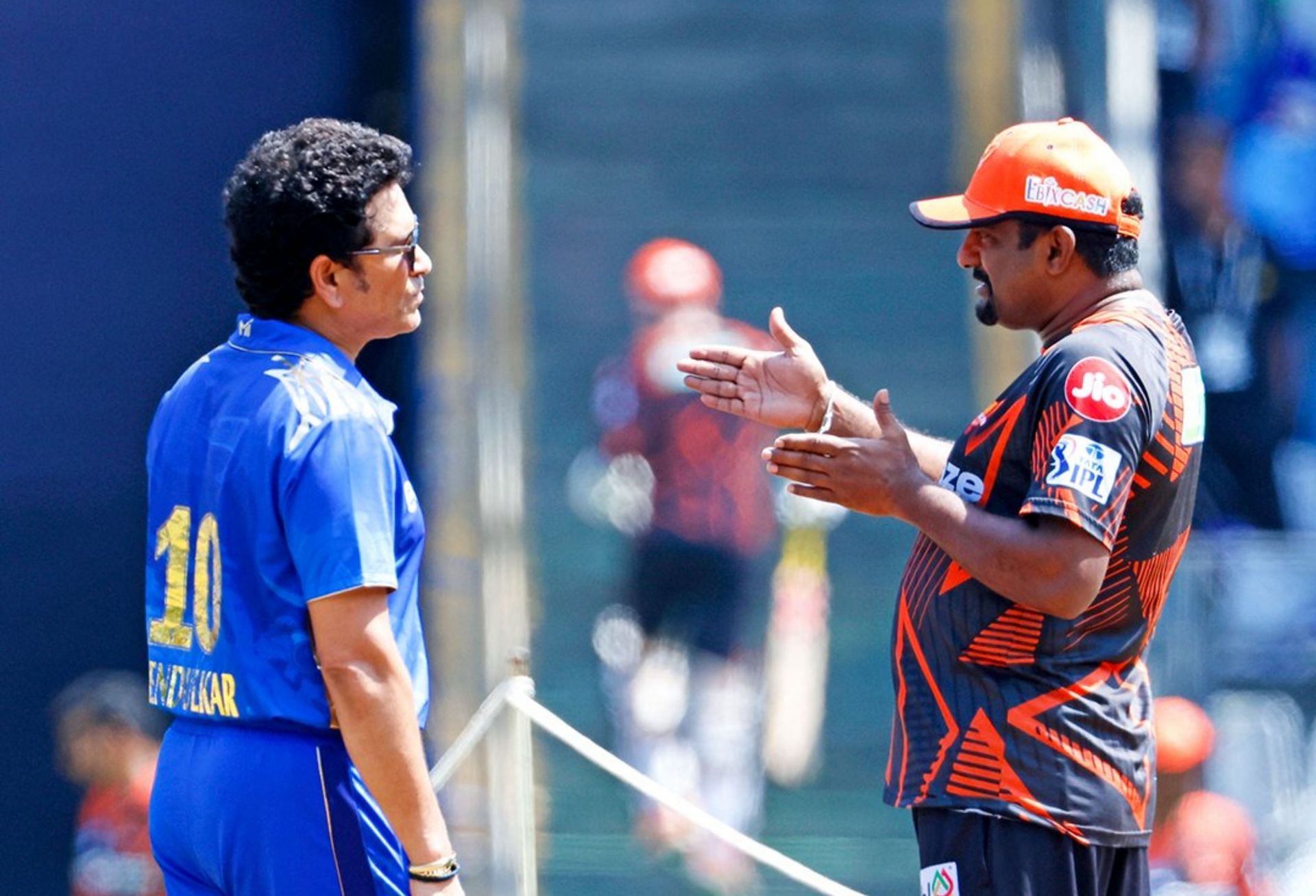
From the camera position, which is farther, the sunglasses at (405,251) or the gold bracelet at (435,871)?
the sunglasses at (405,251)

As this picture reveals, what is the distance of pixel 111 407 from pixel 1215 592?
3863 mm

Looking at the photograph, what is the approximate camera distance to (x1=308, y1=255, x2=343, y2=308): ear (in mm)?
2729

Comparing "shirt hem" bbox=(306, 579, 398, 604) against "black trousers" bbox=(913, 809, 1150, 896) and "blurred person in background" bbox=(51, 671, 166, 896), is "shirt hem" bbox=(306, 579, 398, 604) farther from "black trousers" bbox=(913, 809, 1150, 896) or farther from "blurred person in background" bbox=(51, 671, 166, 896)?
"blurred person in background" bbox=(51, 671, 166, 896)

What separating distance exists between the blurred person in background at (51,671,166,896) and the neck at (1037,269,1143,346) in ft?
12.5

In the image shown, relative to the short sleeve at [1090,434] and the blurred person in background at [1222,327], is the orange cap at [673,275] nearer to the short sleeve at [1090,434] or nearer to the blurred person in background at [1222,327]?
the blurred person in background at [1222,327]

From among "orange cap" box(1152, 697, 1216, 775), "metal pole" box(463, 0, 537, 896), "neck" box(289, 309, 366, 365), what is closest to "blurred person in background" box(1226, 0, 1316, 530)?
"orange cap" box(1152, 697, 1216, 775)

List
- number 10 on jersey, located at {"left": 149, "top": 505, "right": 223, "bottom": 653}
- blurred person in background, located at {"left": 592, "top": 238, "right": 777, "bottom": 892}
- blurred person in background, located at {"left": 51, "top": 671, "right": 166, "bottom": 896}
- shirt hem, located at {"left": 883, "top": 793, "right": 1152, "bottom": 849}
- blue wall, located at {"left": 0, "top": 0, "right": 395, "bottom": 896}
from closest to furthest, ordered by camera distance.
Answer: number 10 on jersey, located at {"left": 149, "top": 505, "right": 223, "bottom": 653}
shirt hem, located at {"left": 883, "top": 793, "right": 1152, "bottom": 849}
blurred person in background, located at {"left": 51, "top": 671, "right": 166, "bottom": 896}
blurred person in background, located at {"left": 592, "top": 238, "right": 777, "bottom": 892}
blue wall, located at {"left": 0, "top": 0, "right": 395, "bottom": 896}

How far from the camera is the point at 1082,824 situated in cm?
273

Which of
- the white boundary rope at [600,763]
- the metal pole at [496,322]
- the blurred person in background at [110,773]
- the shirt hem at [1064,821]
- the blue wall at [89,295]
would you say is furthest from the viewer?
the blue wall at [89,295]

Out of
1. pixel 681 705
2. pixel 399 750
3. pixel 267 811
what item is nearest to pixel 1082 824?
pixel 399 750

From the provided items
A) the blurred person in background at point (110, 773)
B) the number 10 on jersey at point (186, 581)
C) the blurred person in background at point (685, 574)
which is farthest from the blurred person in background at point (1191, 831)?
the blurred person in background at point (110, 773)

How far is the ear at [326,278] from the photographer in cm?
273

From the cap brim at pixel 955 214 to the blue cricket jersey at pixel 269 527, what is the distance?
3.14 feet

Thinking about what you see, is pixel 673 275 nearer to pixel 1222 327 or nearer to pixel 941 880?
pixel 1222 327
